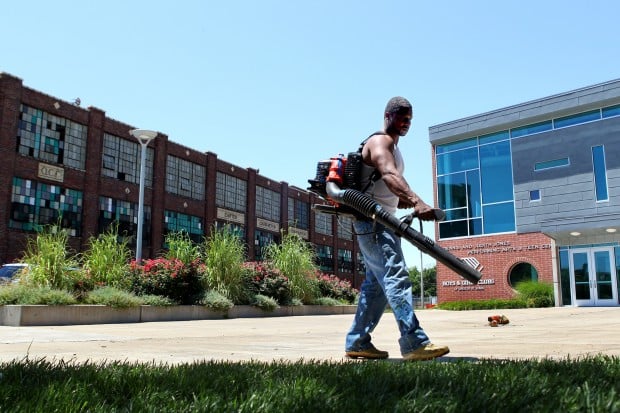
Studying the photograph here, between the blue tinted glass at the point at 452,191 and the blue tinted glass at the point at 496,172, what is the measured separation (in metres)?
1.10

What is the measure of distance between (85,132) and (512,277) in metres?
28.2

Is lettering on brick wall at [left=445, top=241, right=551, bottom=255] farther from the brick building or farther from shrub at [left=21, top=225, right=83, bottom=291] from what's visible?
shrub at [left=21, top=225, right=83, bottom=291]

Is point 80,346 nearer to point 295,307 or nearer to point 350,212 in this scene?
point 350,212

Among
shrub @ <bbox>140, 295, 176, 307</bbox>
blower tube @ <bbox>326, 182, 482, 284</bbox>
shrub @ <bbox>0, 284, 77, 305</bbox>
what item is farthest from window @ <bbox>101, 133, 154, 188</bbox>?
blower tube @ <bbox>326, 182, 482, 284</bbox>

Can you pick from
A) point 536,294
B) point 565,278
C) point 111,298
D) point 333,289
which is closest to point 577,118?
point 565,278

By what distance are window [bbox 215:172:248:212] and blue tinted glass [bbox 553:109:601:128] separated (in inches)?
1180

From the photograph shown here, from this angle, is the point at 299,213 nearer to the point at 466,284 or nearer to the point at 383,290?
the point at 466,284

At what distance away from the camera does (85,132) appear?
38.0 m

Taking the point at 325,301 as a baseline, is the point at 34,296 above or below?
above

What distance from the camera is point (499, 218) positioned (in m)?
29.5

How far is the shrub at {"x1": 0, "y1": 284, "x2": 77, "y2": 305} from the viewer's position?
10.5 metres

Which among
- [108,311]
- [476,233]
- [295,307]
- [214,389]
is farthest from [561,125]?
[214,389]

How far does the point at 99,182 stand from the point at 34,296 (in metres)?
29.4

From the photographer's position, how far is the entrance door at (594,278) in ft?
77.7
